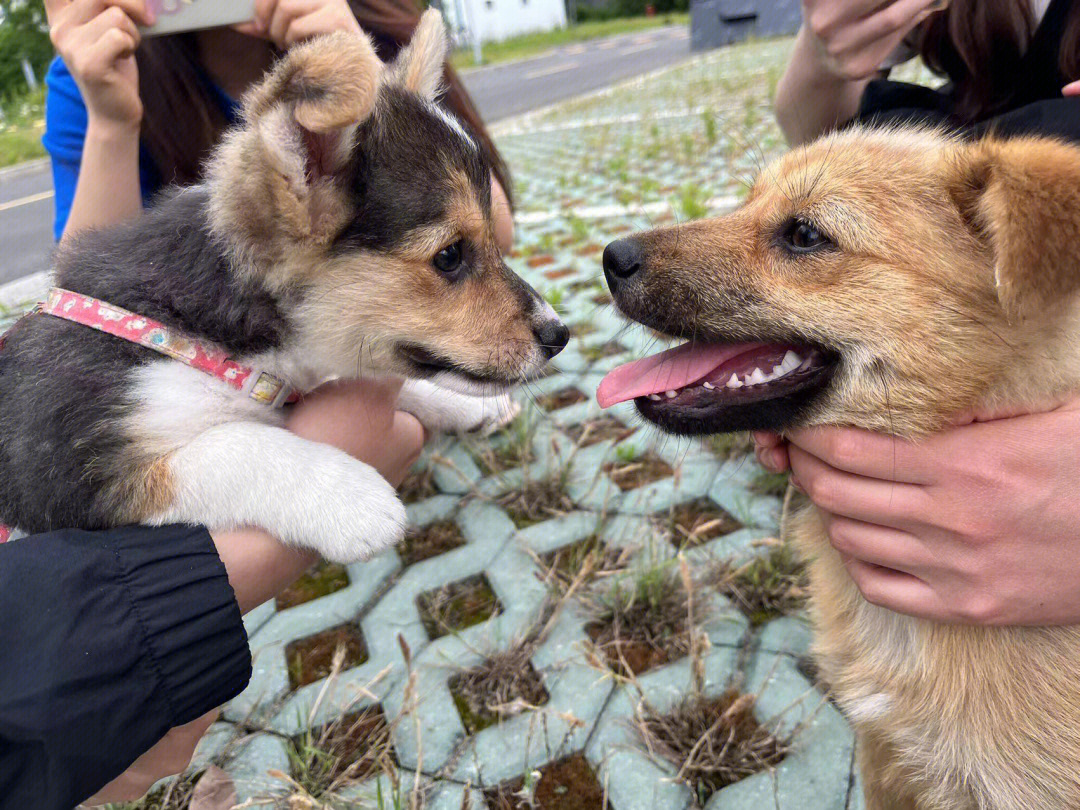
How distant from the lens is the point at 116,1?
7.60 feet

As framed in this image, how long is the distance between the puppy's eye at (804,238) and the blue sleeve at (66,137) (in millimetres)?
2545

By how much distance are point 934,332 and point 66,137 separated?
328 centimetres

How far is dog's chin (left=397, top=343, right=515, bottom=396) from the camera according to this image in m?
2.28

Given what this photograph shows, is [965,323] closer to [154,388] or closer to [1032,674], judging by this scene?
[1032,674]

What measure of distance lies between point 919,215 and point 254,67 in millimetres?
2705

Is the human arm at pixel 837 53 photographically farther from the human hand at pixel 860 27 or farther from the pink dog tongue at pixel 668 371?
the pink dog tongue at pixel 668 371

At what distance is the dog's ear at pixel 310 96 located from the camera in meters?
1.65

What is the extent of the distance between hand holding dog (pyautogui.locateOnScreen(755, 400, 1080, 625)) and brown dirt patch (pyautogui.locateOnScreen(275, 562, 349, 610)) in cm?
194

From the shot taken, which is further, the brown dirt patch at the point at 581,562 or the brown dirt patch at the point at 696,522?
the brown dirt patch at the point at 696,522

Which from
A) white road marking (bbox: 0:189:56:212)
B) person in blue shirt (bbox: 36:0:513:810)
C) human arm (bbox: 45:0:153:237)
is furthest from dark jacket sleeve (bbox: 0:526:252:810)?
white road marking (bbox: 0:189:56:212)

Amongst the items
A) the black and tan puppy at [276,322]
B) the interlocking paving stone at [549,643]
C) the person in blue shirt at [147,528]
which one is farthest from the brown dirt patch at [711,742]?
the person in blue shirt at [147,528]

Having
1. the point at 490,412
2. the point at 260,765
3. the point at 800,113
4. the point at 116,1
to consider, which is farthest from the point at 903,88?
the point at 260,765

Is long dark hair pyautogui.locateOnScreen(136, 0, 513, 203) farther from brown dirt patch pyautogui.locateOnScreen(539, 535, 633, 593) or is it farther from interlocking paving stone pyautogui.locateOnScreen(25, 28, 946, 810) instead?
brown dirt patch pyautogui.locateOnScreen(539, 535, 633, 593)

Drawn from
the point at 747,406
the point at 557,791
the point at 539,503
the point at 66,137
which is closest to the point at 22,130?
the point at 66,137
